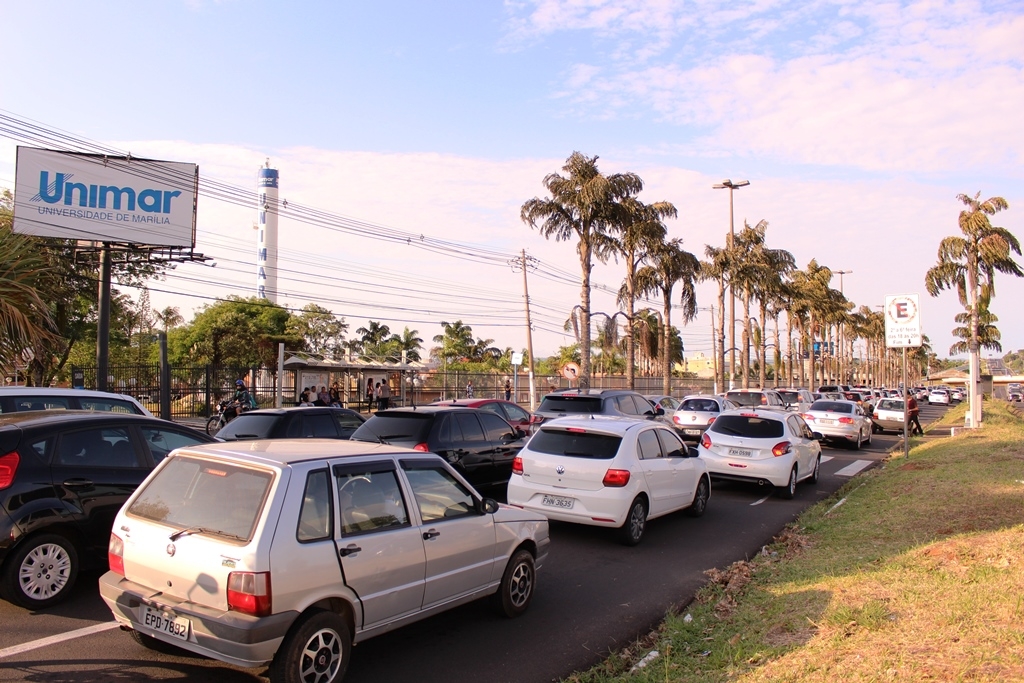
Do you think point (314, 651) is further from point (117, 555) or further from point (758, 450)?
point (758, 450)

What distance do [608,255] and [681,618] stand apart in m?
26.5

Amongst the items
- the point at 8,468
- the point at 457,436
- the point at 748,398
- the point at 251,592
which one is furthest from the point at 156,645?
the point at 748,398

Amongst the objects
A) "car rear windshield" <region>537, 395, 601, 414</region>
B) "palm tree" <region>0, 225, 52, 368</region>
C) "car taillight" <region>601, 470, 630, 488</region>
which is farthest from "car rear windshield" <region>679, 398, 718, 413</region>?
"palm tree" <region>0, 225, 52, 368</region>

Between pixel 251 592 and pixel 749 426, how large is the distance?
1132 cm

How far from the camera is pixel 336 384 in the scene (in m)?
41.0

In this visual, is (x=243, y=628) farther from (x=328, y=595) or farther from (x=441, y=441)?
(x=441, y=441)

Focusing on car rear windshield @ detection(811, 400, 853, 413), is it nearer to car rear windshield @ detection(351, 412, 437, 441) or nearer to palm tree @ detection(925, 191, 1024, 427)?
palm tree @ detection(925, 191, 1024, 427)

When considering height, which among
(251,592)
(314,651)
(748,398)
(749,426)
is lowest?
(314,651)

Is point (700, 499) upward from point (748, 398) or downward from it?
downward

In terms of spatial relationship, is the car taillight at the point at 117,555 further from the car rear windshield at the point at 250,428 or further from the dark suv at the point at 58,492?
the car rear windshield at the point at 250,428

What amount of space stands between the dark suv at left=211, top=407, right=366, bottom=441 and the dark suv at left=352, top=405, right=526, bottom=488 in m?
1.20

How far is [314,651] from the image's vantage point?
15.2ft

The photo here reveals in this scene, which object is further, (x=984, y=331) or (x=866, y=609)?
(x=984, y=331)

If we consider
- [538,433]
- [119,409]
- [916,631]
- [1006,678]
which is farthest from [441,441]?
[1006,678]
